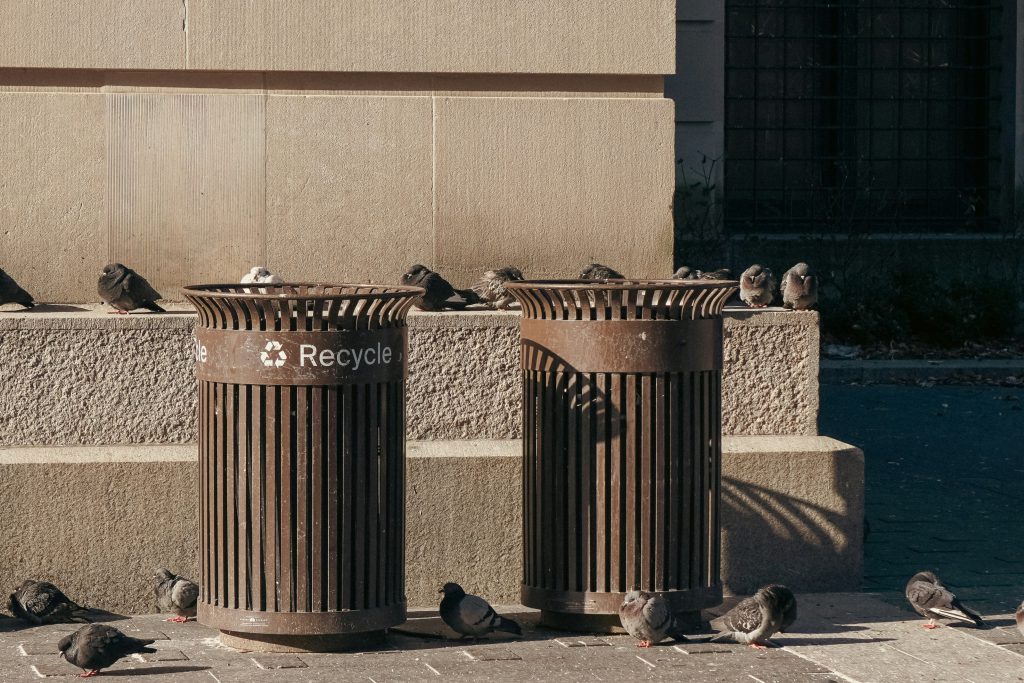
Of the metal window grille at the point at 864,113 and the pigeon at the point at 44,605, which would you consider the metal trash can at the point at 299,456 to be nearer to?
the pigeon at the point at 44,605

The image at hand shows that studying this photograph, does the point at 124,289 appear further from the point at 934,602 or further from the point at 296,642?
the point at 934,602

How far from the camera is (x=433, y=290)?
22.6ft

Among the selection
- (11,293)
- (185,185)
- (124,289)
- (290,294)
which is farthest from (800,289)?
(11,293)

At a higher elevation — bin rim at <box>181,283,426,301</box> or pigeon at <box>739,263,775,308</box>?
pigeon at <box>739,263,775,308</box>

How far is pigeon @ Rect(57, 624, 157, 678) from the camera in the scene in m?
5.50

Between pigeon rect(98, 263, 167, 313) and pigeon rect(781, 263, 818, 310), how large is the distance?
107 inches

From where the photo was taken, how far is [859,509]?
6.95 m

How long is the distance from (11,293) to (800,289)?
3329 millimetres

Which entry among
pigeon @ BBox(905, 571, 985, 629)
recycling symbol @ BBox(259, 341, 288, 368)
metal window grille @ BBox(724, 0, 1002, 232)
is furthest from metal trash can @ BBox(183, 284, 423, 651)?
metal window grille @ BBox(724, 0, 1002, 232)

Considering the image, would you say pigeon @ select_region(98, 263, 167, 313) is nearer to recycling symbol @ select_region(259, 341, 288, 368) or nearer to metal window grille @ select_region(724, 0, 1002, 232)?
recycling symbol @ select_region(259, 341, 288, 368)

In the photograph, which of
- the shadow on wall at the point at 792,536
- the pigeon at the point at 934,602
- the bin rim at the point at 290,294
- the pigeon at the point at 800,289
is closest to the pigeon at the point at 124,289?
the bin rim at the point at 290,294

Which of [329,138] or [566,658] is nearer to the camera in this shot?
[566,658]

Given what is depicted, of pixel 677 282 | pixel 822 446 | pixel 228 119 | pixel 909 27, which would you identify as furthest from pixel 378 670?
pixel 909 27

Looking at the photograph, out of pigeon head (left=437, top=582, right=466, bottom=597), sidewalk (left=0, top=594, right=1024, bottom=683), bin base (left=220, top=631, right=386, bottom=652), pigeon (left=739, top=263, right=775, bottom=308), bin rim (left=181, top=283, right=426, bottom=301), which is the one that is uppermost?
pigeon (left=739, top=263, right=775, bottom=308)
